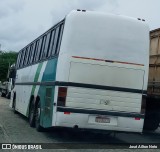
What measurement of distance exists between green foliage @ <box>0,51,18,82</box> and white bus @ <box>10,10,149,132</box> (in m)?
79.5

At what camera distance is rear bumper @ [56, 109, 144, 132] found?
11172 mm

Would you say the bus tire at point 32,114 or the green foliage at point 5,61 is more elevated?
the green foliage at point 5,61

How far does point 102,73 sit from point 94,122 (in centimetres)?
125

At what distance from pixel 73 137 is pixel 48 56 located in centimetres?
250

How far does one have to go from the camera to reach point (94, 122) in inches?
449

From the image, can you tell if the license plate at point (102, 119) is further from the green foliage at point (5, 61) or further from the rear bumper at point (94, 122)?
the green foliage at point (5, 61)

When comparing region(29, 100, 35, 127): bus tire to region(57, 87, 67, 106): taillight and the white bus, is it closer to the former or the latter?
the white bus

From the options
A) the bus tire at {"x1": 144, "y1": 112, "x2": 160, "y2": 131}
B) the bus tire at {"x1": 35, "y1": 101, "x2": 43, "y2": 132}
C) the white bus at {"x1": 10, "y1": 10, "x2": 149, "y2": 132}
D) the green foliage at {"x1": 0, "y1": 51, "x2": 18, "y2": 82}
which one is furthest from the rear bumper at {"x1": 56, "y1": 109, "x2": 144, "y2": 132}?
the green foliage at {"x1": 0, "y1": 51, "x2": 18, "y2": 82}

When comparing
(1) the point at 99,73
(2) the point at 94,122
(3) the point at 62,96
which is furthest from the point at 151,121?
(3) the point at 62,96

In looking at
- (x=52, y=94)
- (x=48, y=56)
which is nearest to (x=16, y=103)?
(x=48, y=56)

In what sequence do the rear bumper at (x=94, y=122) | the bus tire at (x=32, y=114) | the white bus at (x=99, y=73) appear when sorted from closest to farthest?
the rear bumper at (x=94, y=122) → the white bus at (x=99, y=73) → the bus tire at (x=32, y=114)

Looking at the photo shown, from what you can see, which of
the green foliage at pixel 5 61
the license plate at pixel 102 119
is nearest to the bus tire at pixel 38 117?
the license plate at pixel 102 119

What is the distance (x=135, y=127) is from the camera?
462 inches

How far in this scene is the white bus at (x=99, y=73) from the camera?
37.0 feet
